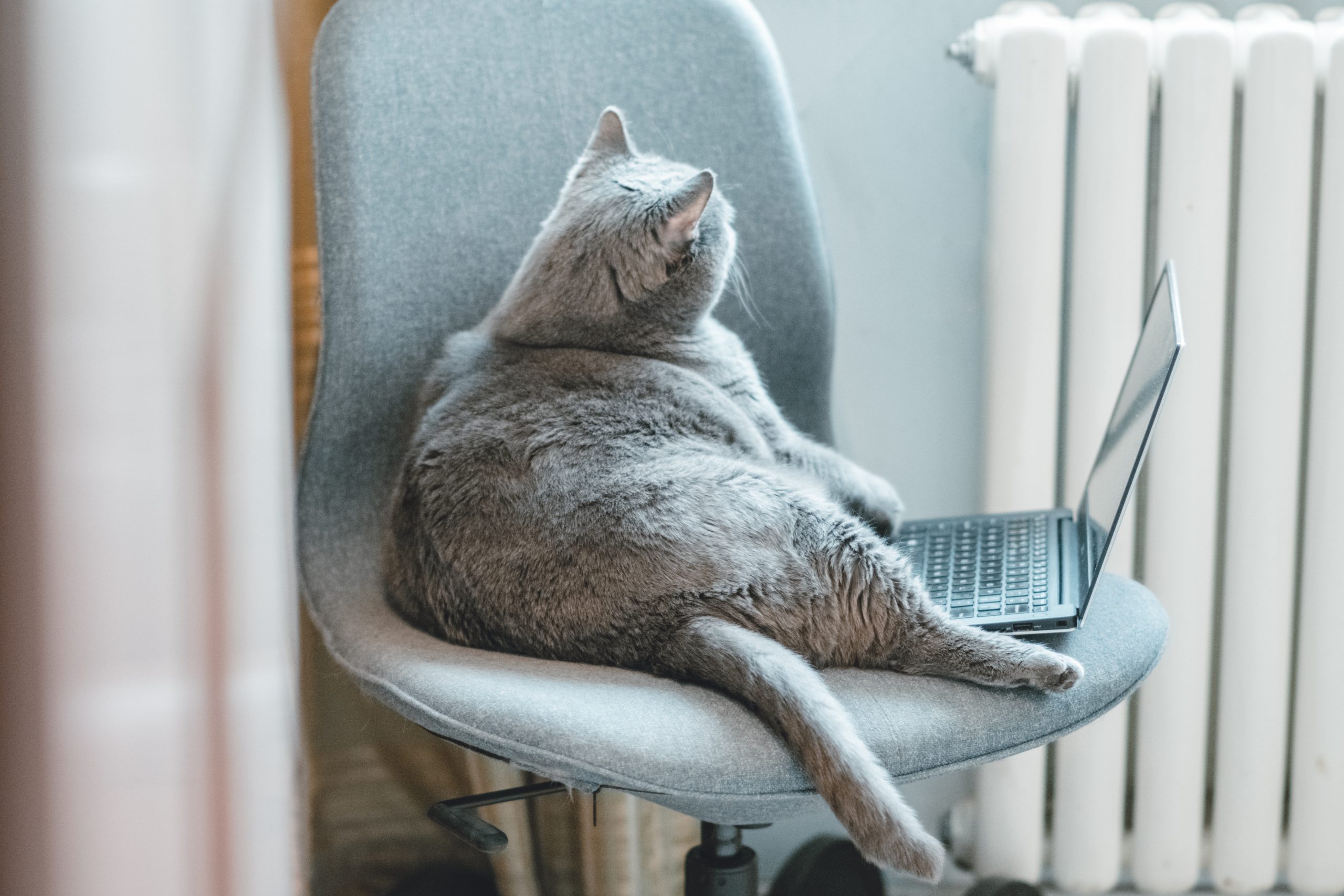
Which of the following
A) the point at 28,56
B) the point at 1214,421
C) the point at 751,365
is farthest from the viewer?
the point at 1214,421

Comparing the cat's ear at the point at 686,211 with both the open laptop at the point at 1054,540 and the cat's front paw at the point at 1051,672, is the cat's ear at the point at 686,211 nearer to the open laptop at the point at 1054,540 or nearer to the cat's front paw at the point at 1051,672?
the open laptop at the point at 1054,540

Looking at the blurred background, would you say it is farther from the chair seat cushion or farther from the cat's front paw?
the cat's front paw

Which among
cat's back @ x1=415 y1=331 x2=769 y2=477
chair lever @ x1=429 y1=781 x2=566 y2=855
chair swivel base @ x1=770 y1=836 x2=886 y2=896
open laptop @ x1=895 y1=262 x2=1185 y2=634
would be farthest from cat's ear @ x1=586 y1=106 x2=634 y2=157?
chair swivel base @ x1=770 y1=836 x2=886 y2=896

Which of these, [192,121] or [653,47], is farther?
[653,47]

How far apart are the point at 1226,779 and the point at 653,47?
1113 millimetres

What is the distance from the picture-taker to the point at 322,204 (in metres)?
1.01

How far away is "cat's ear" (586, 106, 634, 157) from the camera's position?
1.09 metres

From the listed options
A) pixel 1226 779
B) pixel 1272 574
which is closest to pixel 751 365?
pixel 1272 574

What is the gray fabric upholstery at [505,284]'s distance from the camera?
0.73 meters

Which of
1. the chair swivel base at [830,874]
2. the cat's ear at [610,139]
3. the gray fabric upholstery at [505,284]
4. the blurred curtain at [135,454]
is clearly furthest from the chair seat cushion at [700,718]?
the chair swivel base at [830,874]

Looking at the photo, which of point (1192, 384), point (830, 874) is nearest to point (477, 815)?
point (830, 874)

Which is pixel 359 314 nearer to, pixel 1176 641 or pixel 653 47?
pixel 653 47

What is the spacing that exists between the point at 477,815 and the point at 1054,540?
0.58 meters

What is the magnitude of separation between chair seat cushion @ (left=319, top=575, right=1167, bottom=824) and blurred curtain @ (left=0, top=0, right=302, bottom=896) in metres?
0.16
